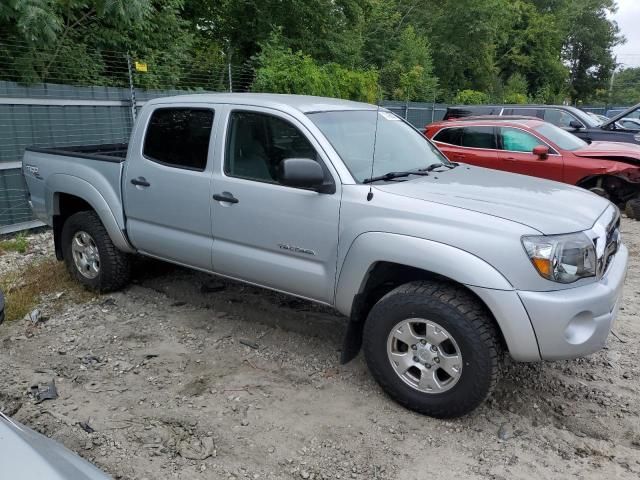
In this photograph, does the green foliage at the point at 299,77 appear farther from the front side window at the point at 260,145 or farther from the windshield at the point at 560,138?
the front side window at the point at 260,145

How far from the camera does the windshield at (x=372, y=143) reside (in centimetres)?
372

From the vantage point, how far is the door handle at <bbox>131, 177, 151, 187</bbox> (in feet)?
14.8

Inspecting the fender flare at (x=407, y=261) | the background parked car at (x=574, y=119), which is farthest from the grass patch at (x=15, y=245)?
the background parked car at (x=574, y=119)

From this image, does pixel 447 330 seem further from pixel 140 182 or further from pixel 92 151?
pixel 92 151

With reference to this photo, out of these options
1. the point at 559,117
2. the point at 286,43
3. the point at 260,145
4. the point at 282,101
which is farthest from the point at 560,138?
the point at 286,43

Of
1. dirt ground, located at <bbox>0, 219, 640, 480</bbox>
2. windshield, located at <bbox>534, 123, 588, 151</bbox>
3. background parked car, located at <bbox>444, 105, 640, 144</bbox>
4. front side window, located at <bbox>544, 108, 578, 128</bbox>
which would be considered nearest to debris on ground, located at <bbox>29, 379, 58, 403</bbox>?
dirt ground, located at <bbox>0, 219, 640, 480</bbox>

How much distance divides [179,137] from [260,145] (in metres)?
0.83

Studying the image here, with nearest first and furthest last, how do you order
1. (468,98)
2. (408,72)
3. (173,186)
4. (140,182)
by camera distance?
1. (173,186)
2. (140,182)
3. (408,72)
4. (468,98)

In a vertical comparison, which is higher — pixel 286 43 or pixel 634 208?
pixel 286 43

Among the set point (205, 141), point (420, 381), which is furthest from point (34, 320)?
point (420, 381)

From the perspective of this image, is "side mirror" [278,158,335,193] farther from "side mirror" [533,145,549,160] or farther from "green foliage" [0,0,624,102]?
"side mirror" [533,145,549,160]

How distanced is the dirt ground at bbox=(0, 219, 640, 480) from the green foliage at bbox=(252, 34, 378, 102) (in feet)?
24.9

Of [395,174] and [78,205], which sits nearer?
[395,174]

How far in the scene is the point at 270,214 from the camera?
3.76 metres
